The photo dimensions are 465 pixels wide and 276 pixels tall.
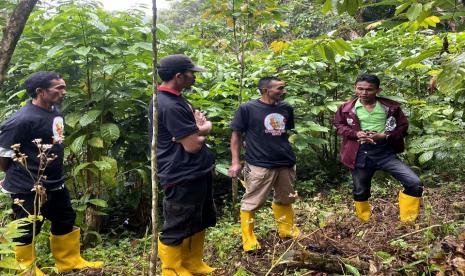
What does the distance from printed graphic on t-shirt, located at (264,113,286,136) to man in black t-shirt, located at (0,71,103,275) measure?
1.88m

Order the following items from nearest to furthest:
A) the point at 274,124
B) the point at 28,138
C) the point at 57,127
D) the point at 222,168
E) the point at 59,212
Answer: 1. the point at 28,138
2. the point at 57,127
3. the point at 59,212
4. the point at 274,124
5. the point at 222,168

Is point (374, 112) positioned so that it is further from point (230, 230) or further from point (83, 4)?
point (83, 4)

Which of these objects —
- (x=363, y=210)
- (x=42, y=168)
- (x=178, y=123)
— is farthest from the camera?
(x=363, y=210)

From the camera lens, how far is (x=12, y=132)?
134 inches

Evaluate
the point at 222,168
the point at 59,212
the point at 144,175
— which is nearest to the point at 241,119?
the point at 222,168

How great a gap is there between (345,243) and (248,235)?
37.8 inches

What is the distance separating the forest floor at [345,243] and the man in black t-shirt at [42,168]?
1.14 feet

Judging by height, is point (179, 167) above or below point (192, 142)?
below

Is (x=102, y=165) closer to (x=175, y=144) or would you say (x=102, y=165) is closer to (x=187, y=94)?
(x=175, y=144)

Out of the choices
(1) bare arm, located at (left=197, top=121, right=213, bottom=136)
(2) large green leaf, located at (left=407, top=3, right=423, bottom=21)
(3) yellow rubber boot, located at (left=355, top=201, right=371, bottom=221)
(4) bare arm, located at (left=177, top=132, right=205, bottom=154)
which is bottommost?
(3) yellow rubber boot, located at (left=355, top=201, right=371, bottom=221)

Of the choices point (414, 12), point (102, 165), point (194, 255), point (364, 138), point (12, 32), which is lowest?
point (194, 255)

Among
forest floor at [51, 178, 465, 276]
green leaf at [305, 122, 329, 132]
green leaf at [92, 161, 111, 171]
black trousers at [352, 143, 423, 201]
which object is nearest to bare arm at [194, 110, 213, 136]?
forest floor at [51, 178, 465, 276]

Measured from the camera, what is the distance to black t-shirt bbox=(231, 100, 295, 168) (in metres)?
4.07

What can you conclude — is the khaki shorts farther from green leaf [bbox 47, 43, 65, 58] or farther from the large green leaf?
the large green leaf
